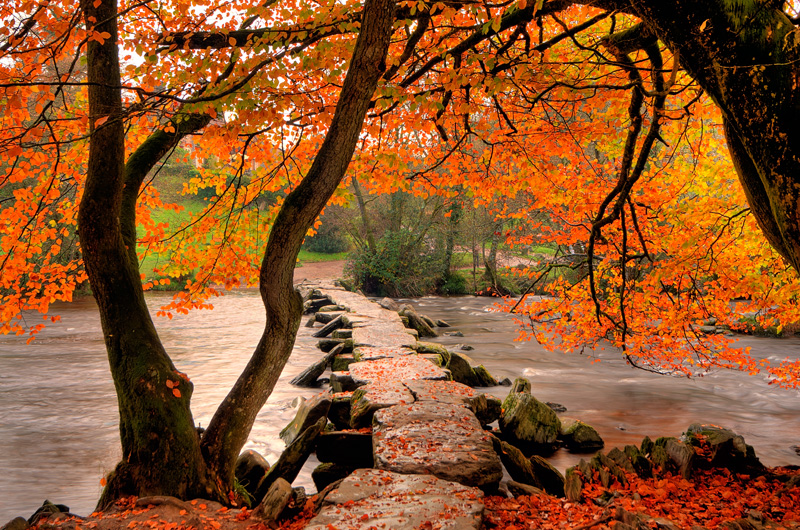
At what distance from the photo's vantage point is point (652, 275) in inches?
234

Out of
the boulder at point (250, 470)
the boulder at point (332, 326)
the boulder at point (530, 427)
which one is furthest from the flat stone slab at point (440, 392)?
the boulder at point (332, 326)

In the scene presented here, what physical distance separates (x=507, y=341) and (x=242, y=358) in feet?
24.3

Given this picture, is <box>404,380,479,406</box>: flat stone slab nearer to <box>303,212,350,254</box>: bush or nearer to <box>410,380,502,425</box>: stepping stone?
<box>410,380,502,425</box>: stepping stone

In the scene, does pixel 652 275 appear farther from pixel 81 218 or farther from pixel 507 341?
pixel 507 341

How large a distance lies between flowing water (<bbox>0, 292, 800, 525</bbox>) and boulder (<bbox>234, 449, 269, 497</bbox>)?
0.54 metres

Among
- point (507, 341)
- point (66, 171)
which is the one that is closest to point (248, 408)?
point (66, 171)

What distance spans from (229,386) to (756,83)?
33.3ft

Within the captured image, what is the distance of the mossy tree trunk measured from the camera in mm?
4062

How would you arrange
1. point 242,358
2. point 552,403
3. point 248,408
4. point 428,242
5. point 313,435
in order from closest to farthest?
point 248,408 < point 313,435 < point 552,403 < point 242,358 < point 428,242

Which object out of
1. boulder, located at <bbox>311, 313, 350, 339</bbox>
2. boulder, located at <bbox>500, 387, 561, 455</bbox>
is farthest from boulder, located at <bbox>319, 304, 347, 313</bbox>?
boulder, located at <bbox>500, 387, 561, 455</bbox>

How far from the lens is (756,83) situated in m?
2.45

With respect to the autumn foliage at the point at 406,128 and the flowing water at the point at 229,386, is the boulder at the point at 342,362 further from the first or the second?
the autumn foliage at the point at 406,128

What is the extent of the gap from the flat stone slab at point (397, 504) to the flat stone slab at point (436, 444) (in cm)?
27

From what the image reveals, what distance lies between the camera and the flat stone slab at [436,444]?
4562 mm
